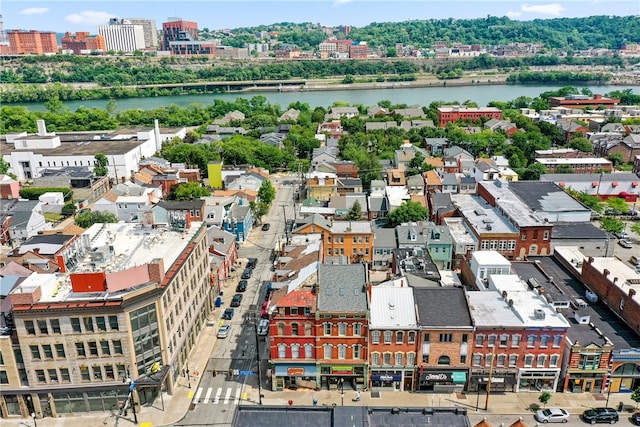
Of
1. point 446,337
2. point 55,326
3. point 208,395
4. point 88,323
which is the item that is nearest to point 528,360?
point 446,337

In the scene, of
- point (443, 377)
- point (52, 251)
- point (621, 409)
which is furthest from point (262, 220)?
point (621, 409)

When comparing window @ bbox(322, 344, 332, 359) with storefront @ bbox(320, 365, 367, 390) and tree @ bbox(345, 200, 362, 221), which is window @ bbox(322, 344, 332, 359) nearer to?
storefront @ bbox(320, 365, 367, 390)

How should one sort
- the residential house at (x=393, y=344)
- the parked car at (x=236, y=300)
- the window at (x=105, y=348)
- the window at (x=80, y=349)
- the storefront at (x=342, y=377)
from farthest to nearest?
1. the parked car at (x=236, y=300)
2. the storefront at (x=342, y=377)
3. the residential house at (x=393, y=344)
4. the window at (x=105, y=348)
5. the window at (x=80, y=349)

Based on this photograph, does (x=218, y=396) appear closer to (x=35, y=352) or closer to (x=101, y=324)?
(x=101, y=324)

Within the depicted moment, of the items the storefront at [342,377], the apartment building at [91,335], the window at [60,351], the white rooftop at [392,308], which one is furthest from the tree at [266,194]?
the window at [60,351]

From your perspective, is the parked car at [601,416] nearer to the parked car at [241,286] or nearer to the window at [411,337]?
the window at [411,337]

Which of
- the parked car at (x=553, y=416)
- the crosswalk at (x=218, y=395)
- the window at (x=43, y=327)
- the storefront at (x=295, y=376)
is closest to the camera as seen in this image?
the window at (x=43, y=327)
